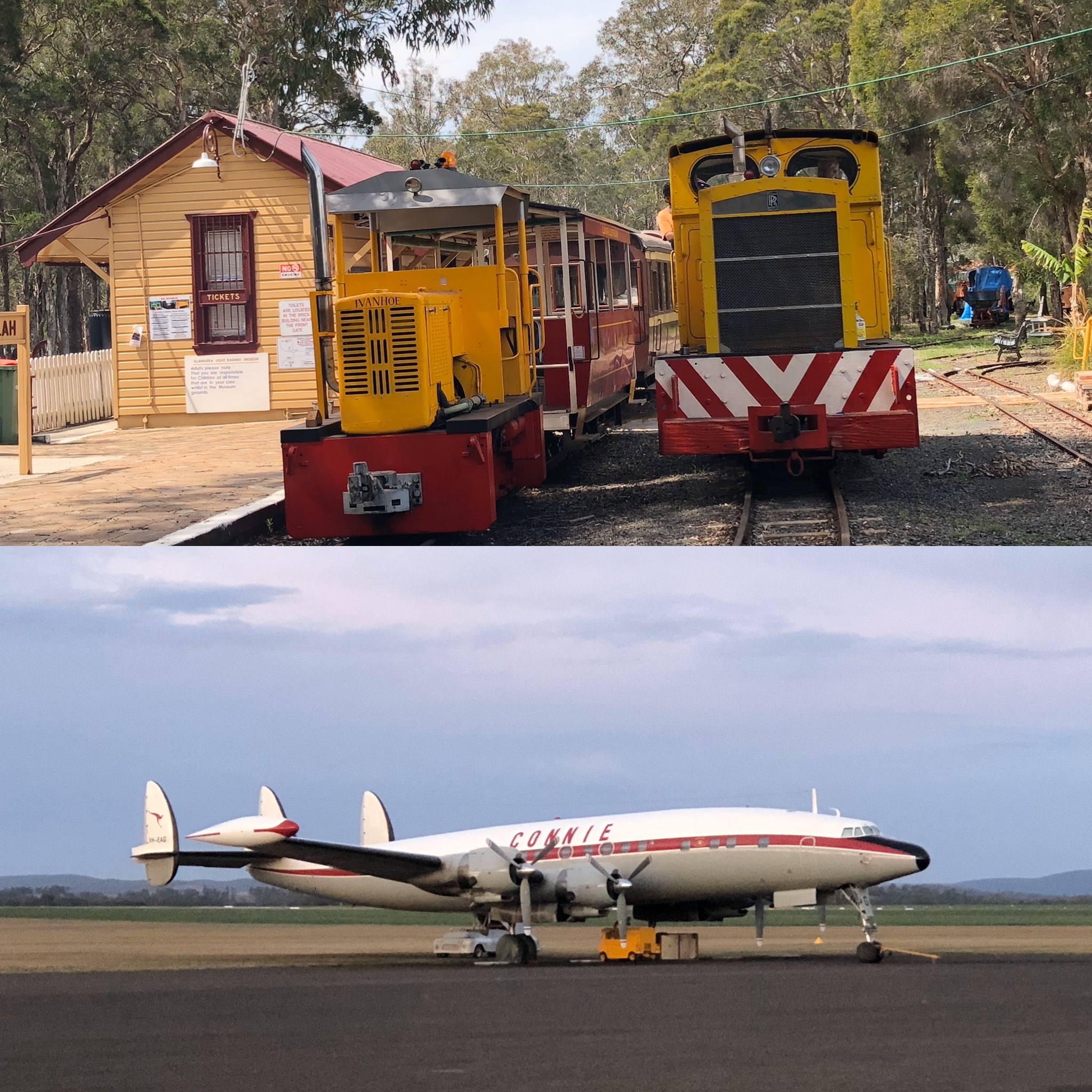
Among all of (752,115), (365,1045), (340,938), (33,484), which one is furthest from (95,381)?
(340,938)

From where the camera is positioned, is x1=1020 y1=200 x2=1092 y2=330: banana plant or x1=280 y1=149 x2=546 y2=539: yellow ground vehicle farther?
x1=1020 y1=200 x2=1092 y2=330: banana plant

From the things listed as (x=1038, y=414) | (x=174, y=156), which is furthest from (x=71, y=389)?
(x=1038, y=414)

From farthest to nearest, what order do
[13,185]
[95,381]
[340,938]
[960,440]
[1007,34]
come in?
[340,938], [13,185], [1007,34], [95,381], [960,440]

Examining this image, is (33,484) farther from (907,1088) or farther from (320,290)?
(907,1088)

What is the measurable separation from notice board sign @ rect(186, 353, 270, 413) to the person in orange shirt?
20.9 ft

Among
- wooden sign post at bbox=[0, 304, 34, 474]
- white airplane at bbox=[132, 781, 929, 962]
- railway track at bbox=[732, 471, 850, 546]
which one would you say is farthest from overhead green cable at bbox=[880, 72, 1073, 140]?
wooden sign post at bbox=[0, 304, 34, 474]

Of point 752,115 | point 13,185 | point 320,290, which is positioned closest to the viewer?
point 320,290

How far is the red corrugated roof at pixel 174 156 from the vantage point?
70.5 ft

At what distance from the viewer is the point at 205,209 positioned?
22.2 m

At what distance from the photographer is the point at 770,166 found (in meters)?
13.6

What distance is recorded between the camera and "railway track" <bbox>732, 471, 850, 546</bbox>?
11969 mm

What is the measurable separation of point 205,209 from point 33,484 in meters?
7.74

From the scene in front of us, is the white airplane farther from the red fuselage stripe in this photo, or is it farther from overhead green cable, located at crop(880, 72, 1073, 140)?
overhead green cable, located at crop(880, 72, 1073, 140)

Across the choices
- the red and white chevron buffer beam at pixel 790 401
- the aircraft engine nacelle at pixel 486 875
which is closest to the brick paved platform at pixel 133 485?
the red and white chevron buffer beam at pixel 790 401
